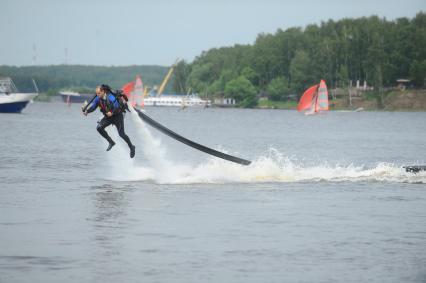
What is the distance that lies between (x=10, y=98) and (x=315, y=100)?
48446mm

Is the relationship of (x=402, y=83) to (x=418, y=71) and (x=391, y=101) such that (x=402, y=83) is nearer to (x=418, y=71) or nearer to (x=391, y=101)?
(x=391, y=101)

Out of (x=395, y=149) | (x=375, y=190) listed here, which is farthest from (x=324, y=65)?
(x=375, y=190)

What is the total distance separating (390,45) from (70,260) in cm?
17258

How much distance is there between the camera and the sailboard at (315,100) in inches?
5797

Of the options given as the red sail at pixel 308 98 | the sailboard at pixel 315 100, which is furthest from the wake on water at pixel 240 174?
the sailboard at pixel 315 100

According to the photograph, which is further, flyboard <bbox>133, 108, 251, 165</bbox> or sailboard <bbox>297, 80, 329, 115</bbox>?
sailboard <bbox>297, 80, 329, 115</bbox>

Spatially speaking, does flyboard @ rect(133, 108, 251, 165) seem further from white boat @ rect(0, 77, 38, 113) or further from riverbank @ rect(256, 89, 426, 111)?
riverbank @ rect(256, 89, 426, 111)

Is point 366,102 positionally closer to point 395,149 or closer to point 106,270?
point 395,149

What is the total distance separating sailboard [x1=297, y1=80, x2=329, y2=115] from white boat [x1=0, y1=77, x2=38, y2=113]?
136ft

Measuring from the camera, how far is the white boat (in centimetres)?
13050

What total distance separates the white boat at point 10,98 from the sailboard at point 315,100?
41322mm

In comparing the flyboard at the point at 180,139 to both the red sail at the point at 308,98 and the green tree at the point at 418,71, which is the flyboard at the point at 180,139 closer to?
the red sail at the point at 308,98

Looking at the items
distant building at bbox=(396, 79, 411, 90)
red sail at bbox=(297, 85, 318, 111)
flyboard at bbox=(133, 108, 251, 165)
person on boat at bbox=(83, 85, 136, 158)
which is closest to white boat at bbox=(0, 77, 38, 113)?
red sail at bbox=(297, 85, 318, 111)

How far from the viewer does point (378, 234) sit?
20.3 m
